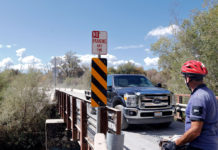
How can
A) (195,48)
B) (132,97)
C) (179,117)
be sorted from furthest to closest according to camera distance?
(195,48) → (179,117) → (132,97)

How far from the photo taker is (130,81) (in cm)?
909

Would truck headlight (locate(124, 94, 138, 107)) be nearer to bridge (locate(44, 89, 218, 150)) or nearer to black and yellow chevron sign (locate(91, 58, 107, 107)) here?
bridge (locate(44, 89, 218, 150))

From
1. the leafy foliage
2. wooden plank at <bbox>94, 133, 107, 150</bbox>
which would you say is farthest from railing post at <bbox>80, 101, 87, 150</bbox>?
the leafy foliage

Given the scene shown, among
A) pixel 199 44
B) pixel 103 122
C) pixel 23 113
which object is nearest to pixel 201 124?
pixel 103 122

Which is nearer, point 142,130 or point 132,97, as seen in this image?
point 132,97

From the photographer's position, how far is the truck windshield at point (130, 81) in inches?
350

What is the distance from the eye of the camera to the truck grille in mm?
7480

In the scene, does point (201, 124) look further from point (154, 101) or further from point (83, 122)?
point (154, 101)

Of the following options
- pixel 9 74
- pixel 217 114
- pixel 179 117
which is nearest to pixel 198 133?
pixel 217 114

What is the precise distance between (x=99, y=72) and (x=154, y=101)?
2993 millimetres

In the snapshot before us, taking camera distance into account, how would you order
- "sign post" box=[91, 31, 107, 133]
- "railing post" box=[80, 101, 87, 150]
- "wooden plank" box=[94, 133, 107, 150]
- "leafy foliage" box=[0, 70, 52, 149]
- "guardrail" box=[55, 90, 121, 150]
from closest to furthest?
"wooden plank" box=[94, 133, 107, 150]
"guardrail" box=[55, 90, 121, 150]
"sign post" box=[91, 31, 107, 133]
"railing post" box=[80, 101, 87, 150]
"leafy foliage" box=[0, 70, 52, 149]

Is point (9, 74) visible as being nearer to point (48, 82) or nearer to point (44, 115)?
point (48, 82)

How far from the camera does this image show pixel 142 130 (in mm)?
8172

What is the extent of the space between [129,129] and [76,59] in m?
61.9
